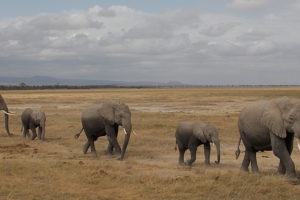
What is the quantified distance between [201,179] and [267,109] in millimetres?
2450

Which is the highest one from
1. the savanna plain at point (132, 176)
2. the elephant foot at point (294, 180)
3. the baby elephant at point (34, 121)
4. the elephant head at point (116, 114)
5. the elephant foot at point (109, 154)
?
the elephant head at point (116, 114)

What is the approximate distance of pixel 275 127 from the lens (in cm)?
1275

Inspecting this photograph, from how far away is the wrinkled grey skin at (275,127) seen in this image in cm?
1259

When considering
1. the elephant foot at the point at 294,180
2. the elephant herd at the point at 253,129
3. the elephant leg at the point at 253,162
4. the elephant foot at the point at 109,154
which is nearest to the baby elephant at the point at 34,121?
the elephant herd at the point at 253,129

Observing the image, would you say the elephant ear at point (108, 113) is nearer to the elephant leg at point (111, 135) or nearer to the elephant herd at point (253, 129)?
the elephant herd at point (253, 129)

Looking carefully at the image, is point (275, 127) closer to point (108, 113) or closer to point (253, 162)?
point (253, 162)

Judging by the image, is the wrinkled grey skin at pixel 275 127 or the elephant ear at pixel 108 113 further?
the elephant ear at pixel 108 113

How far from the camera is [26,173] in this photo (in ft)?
46.3

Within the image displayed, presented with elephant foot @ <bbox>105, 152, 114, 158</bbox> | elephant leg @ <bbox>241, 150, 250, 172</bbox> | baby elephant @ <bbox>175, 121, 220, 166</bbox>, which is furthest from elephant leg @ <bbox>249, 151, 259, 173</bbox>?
elephant foot @ <bbox>105, 152, 114, 158</bbox>

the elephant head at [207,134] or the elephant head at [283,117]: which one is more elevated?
the elephant head at [283,117]

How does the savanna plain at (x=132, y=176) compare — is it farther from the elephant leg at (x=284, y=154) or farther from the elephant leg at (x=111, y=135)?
the elephant leg at (x=111, y=135)

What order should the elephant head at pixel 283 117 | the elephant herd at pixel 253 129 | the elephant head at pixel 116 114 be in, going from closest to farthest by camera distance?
the elephant head at pixel 283 117 → the elephant herd at pixel 253 129 → the elephant head at pixel 116 114

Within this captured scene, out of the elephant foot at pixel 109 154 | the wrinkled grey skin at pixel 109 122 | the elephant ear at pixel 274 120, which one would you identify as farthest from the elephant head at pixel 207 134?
the elephant foot at pixel 109 154

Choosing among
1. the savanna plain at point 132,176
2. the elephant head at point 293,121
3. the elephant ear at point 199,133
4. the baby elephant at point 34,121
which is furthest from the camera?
the baby elephant at point 34,121
